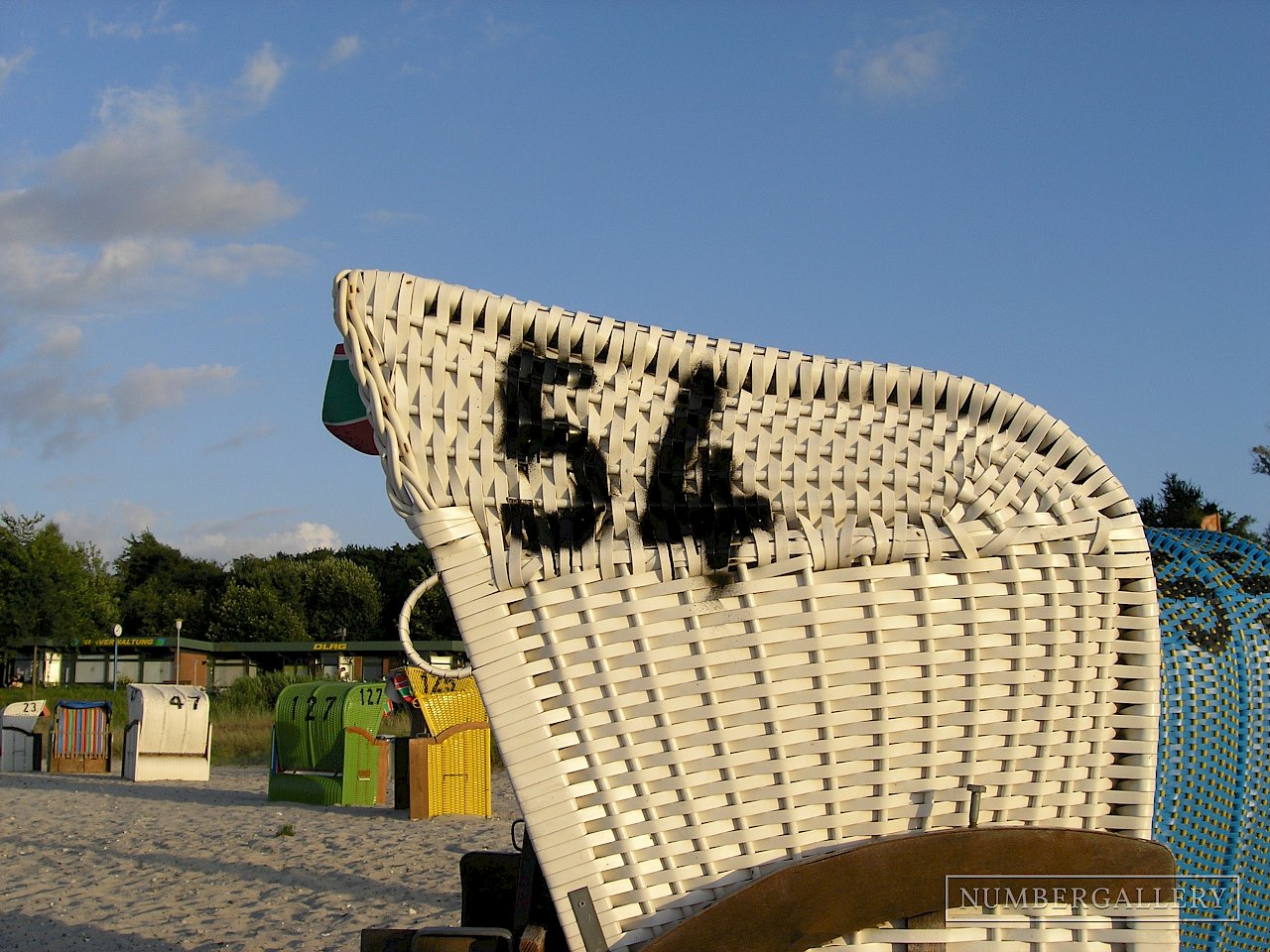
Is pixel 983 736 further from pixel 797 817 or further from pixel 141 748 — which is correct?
pixel 141 748

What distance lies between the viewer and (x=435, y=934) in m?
1.92

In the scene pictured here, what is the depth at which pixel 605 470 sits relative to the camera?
1822 millimetres

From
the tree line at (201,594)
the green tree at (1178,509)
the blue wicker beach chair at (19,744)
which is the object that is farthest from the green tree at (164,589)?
the green tree at (1178,509)

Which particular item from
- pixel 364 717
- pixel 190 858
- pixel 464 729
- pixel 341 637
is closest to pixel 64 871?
pixel 190 858

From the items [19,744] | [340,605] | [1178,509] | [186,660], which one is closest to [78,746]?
[19,744]

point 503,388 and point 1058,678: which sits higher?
point 503,388

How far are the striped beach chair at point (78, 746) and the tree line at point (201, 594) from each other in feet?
75.7

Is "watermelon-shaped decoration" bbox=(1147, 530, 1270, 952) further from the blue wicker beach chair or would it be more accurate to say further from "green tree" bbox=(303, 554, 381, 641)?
"green tree" bbox=(303, 554, 381, 641)

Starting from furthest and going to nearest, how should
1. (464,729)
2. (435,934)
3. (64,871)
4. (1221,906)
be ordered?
(464,729) → (64,871) → (1221,906) → (435,934)

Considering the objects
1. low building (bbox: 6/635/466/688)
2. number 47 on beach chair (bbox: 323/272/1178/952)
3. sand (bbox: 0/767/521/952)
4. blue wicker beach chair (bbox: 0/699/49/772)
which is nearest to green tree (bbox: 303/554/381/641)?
low building (bbox: 6/635/466/688)

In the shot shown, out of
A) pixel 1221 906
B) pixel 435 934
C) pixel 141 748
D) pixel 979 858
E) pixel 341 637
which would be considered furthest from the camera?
pixel 341 637

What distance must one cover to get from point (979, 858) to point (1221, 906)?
3.95 feet

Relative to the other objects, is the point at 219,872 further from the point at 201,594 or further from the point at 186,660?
the point at 201,594

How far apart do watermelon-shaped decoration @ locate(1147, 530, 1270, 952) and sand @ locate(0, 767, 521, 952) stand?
11.2 ft
